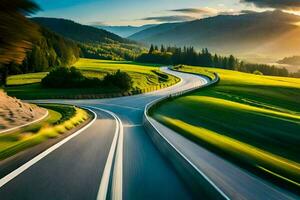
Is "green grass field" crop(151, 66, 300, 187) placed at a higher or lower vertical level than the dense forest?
higher

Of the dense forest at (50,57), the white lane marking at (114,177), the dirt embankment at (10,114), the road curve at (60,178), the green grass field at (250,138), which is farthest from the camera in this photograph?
the dense forest at (50,57)

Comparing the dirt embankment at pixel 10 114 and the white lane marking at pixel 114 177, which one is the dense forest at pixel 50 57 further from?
the white lane marking at pixel 114 177

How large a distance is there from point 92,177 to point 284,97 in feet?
232

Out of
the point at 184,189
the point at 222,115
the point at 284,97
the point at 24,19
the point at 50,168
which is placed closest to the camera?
the point at 24,19

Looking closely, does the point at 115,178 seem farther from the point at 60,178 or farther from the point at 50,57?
the point at 50,57

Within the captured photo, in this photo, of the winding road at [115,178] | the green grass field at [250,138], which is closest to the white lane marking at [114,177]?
the winding road at [115,178]

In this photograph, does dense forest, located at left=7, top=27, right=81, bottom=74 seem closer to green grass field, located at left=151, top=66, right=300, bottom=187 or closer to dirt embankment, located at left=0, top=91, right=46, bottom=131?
green grass field, located at left=151, top=66, right=300, bottom=187

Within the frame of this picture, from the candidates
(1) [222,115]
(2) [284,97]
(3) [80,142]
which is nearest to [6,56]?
(3) [80,142]

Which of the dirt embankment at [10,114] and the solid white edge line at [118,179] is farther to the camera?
the dirt embankment at [10,114]

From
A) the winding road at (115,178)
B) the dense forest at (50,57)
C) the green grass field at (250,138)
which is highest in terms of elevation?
the winding road at (115,178)

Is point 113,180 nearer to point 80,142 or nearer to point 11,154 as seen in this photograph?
point 11,154

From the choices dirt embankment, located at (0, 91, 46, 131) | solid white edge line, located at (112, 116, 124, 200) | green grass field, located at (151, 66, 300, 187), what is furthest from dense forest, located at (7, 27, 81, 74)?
solid white edge line, located at (112, 116, 124, 200)

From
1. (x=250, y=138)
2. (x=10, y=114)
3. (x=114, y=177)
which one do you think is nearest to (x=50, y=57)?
(x=10, y=114)

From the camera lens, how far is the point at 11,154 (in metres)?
14.2
